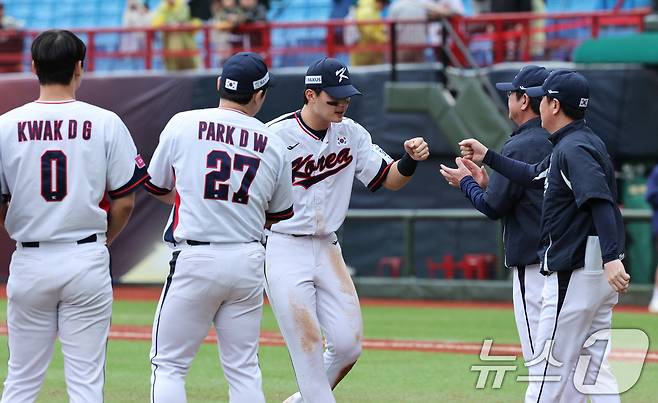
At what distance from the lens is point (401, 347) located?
11.6m

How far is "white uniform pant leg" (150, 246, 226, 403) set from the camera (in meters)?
6.02

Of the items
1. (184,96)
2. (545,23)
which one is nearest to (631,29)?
(545,23)

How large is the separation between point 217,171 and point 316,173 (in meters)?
1.29

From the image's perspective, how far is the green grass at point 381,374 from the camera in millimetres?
Result: 8711

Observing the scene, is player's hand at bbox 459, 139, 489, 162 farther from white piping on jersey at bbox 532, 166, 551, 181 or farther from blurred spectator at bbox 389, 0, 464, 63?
blurred spectator at bbox 389, 0, 464, 63

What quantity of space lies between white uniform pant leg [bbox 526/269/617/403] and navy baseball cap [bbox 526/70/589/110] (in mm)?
872

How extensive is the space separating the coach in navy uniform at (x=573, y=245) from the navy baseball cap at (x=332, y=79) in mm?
1184

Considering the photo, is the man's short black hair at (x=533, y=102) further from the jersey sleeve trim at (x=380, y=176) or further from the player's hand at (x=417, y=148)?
the jersey sleeve trim at (x=380, y=176)

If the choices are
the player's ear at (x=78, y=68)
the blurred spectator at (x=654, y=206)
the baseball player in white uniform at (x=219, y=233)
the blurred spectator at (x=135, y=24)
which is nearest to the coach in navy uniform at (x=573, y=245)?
the baseball player in white uniform at (x=219, y=233)

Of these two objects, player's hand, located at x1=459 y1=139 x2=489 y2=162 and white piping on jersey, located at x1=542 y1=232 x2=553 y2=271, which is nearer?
white piping on jersey, located at x1=542 y1=232 x2=553 y2=271

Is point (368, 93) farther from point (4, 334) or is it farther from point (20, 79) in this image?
point (4, 334)

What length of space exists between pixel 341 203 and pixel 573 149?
164cm

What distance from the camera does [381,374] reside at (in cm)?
985

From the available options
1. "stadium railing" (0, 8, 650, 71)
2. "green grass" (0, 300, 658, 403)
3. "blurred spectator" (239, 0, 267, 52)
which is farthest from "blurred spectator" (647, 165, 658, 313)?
"blurred spectator" (239, 0, 267, 52)
